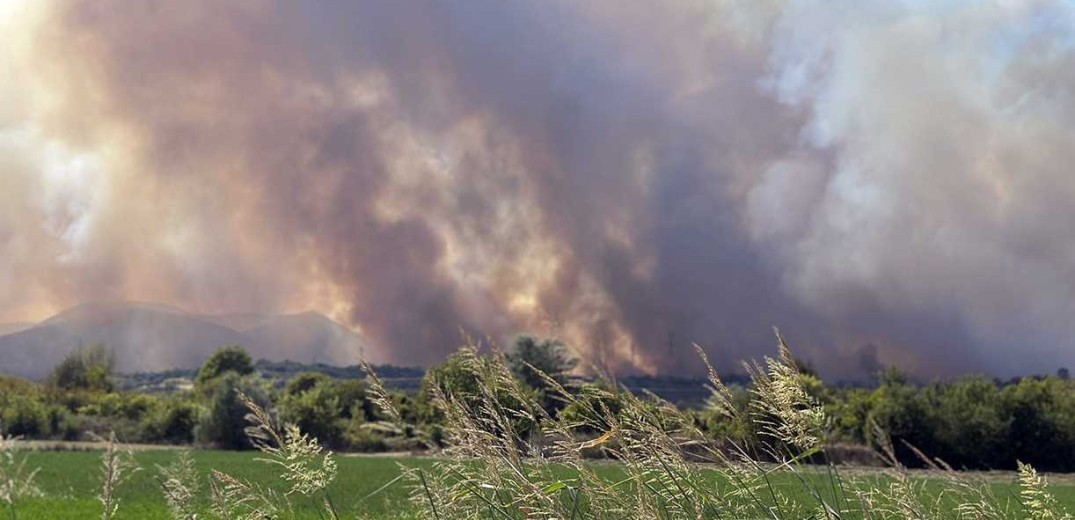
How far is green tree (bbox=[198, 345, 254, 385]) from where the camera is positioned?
113m

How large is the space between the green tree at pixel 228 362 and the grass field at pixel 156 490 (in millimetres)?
65892

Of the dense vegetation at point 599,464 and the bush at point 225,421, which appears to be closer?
the dense vegetation at point 599,464

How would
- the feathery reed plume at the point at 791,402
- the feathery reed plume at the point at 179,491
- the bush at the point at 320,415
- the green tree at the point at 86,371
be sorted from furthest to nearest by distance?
the green tree at the point at 86,371
the bush at the point at 320,415
the feathery reed plume at the point at 179,491
the feathery reed plume at the point at 791,402

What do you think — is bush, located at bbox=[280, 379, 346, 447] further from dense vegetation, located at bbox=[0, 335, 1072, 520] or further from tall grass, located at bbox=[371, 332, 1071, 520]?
tall grass, located at bbox=[371, 332, 1071, 520]

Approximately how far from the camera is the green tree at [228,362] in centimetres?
11294

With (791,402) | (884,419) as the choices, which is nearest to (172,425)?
(884,419)

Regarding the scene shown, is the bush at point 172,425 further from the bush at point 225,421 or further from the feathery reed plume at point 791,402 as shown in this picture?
the feathery reed plume at point 791,402

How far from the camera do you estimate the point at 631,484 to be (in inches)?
163

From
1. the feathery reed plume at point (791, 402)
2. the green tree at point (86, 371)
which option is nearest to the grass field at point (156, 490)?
the feathery reed plume at point (791, 402)

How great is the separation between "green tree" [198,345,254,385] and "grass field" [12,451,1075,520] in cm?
6589

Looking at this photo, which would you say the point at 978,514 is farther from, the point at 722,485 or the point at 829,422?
the point at 722,485

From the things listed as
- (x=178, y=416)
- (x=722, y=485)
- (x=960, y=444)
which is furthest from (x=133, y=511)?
(x=178, y=416)

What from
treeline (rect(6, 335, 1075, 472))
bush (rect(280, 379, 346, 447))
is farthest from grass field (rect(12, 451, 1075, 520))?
bush (rect(280, 379, 346, 447))

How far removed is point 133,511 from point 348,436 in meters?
42.5
